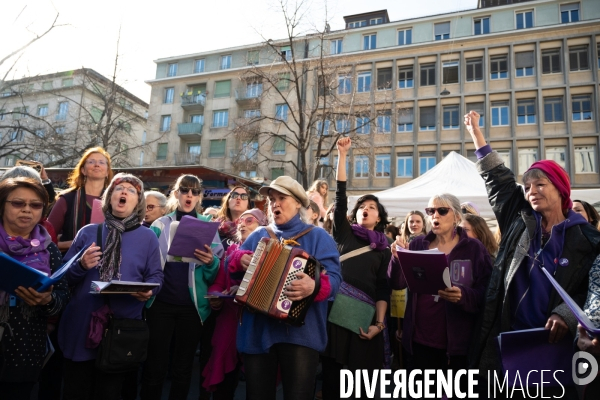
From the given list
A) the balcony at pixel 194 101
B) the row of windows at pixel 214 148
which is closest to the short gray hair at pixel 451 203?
the row of windows at pixel 214 148

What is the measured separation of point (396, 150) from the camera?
2919 cm

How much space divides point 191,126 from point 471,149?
23.0 meters

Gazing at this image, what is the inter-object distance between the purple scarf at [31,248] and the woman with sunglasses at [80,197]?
0.97 metres

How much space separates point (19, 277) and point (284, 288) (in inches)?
60.1

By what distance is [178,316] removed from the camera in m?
3.61

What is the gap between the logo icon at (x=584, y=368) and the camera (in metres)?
2.21

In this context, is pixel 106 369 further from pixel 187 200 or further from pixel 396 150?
pixel 396 150

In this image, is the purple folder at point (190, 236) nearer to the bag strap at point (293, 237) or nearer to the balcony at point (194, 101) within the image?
the bag strap at point (293, 237)

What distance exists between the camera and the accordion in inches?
95.7

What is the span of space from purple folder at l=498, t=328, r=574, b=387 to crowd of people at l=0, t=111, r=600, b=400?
9cm

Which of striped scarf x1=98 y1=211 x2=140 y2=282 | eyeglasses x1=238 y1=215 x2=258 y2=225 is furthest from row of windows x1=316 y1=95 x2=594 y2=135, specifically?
striped scarf x1=98 y1=211 x2=140 y2=282

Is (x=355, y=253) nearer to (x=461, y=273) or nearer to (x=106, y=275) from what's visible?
(x=461, y=273)

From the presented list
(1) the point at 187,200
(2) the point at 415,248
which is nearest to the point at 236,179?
(1) the point at 187,200

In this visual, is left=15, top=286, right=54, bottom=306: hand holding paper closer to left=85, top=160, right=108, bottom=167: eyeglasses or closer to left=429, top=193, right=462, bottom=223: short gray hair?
left=85, top=160, right=108, bottom=167: eyeglasses
